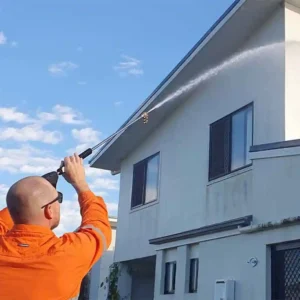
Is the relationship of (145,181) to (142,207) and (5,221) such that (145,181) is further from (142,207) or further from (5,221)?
(5,221)

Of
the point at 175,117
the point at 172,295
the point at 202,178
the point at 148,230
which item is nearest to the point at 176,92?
the point at 175,117

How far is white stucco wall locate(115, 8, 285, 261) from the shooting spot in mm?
10945

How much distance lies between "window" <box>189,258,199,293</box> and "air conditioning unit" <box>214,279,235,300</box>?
169 centimetres

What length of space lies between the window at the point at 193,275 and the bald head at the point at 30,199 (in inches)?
395

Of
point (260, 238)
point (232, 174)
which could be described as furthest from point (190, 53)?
point (260, 238)

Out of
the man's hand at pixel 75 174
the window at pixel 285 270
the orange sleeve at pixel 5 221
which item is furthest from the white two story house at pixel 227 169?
the man's hand at pixel 75 174

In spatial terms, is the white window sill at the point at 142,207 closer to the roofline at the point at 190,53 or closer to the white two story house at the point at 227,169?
the white two story house at the point at 227,169

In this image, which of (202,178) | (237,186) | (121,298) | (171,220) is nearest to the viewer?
(237,186)

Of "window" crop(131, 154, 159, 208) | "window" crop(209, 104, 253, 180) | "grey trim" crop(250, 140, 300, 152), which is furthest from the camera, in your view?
"window" crop(131, 154, 159, 208)

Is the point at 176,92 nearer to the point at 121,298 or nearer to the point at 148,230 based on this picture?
the point at 148,230

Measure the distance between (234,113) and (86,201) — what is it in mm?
9540

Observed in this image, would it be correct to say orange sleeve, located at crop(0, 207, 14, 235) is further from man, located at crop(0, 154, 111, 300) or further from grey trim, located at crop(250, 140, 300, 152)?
grey trim, located at crop(250, 140, 300, 152)

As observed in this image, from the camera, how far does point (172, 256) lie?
13.3 m

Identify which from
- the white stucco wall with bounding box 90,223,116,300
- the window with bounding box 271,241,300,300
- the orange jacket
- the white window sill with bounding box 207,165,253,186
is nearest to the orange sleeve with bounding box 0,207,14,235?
the orange jacket
